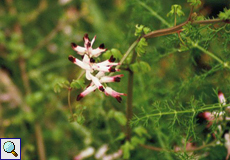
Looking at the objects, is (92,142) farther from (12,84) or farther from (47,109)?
(12,84)

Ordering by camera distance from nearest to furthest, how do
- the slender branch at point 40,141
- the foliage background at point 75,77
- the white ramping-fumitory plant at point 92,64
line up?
1. the white ramping-fumitory plant at point 92,64
2. the foliage background at point 75,77
3. the slender branch at point 40,141

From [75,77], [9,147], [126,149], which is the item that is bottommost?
[126,149]

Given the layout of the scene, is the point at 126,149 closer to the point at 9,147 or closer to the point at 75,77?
the point at 9,147

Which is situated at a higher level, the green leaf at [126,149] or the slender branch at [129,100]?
the slender branch at [129,100]

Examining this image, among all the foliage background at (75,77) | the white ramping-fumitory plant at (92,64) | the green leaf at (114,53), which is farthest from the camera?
the foliage background at (75,77)

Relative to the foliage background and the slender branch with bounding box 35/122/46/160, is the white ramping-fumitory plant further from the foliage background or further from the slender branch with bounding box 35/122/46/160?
the slender branch with bounding box 35/122/46/160

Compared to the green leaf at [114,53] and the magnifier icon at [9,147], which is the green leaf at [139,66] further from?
the magnifier icon at [9,147]

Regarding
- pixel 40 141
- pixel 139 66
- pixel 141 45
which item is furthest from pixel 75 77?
pixel 141 45

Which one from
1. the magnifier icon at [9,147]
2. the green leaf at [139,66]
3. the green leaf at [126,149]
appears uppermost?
the green leaf at [139,66]

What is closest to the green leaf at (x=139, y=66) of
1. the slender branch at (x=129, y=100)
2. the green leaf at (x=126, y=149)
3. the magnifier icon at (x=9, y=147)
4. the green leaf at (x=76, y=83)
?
the slender branch at (x=129, y=100)
